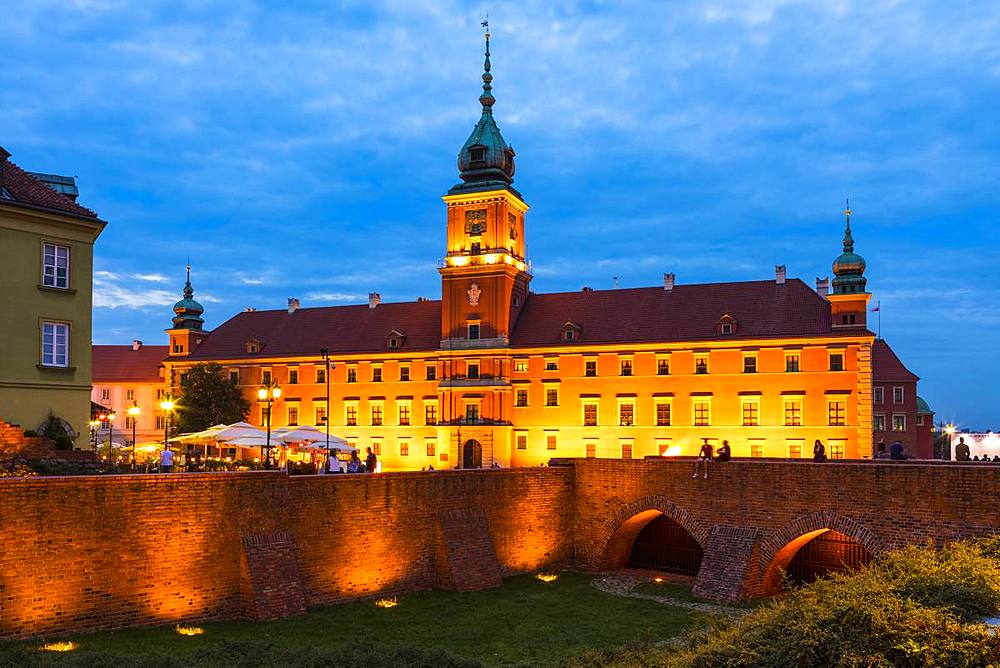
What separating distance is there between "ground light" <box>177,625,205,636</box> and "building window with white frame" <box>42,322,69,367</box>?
35.7 ft

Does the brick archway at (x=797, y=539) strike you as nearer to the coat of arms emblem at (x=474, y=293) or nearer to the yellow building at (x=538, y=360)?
the yellow building at (x=538, y=360)

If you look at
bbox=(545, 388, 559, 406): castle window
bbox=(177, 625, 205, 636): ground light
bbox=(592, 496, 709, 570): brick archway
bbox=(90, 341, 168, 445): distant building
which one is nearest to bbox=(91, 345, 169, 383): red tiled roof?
bbox=(90, 341, 168, 445): distant building

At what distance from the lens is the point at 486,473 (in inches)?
1298

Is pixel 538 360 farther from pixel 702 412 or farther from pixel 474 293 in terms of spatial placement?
pixel 702 412

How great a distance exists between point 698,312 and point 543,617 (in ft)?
112

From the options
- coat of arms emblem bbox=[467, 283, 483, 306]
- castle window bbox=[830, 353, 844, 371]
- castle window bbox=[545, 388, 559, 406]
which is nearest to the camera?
castle window bbox=[830, 353, 844, 371]

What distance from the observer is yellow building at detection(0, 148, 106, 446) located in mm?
28000

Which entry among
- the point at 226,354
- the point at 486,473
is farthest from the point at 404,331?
the point at 486,473

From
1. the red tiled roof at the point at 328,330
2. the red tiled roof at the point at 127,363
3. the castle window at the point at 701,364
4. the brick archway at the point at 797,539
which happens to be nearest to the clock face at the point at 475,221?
the red tiled roof at the point at 328,330

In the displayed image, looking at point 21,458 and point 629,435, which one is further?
point 629,435

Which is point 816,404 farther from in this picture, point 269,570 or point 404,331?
point 269,570

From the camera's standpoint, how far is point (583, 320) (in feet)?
201

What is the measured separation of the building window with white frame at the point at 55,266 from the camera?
A: 29000 millimetres

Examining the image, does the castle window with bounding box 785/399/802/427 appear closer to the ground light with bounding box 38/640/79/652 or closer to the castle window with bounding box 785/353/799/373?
the castle window with bounding box 785/353/799/373
